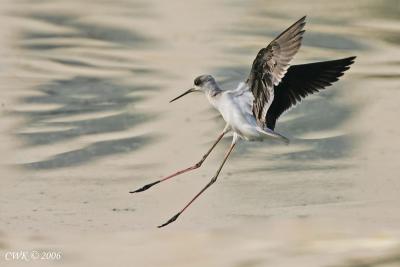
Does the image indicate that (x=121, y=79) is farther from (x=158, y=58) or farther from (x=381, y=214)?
(x=381, y=214)

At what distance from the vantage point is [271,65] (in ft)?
22.1

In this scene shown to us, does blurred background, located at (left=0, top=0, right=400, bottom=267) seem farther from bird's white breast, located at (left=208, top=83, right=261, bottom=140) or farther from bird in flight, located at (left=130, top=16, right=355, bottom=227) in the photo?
bird's white breast, located at (left=208, top=83, right=261, bottom=140)

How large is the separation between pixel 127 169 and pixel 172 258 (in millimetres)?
1658

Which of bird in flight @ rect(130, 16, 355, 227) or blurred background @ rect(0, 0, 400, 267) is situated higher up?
bird in flight @ rect(130, 16, 355, 227)

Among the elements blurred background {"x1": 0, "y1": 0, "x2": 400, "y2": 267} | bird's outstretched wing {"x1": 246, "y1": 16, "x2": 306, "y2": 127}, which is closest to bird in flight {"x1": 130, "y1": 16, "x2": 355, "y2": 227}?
bird's outstretched wing {"x1": 246, "y1": 16, "x2": 306, "y2": 127}

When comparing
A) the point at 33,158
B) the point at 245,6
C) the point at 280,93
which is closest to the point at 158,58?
Answer: the point at 245,6

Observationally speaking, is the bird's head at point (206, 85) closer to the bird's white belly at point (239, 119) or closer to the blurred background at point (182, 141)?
the bird's white belly at point (239, 119)

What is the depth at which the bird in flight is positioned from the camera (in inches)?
264

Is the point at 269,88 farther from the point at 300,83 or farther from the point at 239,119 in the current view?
the point at 300,83

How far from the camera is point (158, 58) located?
1084 centimetres

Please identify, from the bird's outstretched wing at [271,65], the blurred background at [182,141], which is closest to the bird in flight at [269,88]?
the bird's outstretched wing at [271,65]

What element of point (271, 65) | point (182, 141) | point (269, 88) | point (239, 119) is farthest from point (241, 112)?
point (182, 141)

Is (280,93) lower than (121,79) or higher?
higher

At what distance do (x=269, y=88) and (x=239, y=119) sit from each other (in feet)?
1.23
